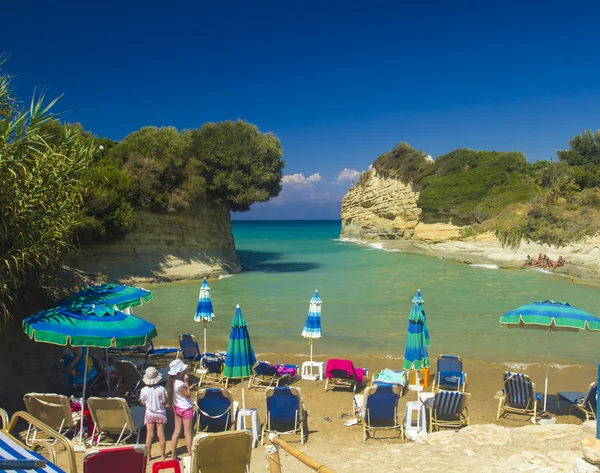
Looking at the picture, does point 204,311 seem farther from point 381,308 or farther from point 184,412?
point 381,308

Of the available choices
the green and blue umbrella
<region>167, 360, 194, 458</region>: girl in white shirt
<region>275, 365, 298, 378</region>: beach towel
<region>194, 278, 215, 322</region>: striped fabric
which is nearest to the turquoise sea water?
<region>194, 278, 215, 322</region>: striped fabric

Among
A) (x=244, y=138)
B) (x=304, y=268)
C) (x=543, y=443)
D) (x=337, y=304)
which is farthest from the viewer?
(x=304, y=268)

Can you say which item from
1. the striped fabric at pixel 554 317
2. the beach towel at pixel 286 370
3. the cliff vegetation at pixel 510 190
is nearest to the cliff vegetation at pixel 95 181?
the beach towel at pixel 286 370

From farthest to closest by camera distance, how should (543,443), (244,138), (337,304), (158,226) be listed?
1. (244,138)
2. (158,226)
3. (337,304)
4. (543,443)

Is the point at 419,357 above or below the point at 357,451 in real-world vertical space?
above

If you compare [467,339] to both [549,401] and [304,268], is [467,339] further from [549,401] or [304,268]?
[304,268]

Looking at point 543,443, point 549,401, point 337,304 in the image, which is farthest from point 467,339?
point 543,443

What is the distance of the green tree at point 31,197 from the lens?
277 inches

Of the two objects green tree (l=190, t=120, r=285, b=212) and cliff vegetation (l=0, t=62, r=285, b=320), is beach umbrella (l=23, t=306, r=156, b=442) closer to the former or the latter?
cliff vegetation (l=0, t=62, r=285, b=320)

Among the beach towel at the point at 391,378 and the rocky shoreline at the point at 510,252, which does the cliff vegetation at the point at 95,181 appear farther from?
the rocky shoreline at the point at 510,252

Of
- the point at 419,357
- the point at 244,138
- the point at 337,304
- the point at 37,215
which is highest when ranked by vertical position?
the point at 244,138

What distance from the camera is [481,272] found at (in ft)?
99.3

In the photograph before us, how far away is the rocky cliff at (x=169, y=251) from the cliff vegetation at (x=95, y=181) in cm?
67

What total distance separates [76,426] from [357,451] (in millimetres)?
4062
